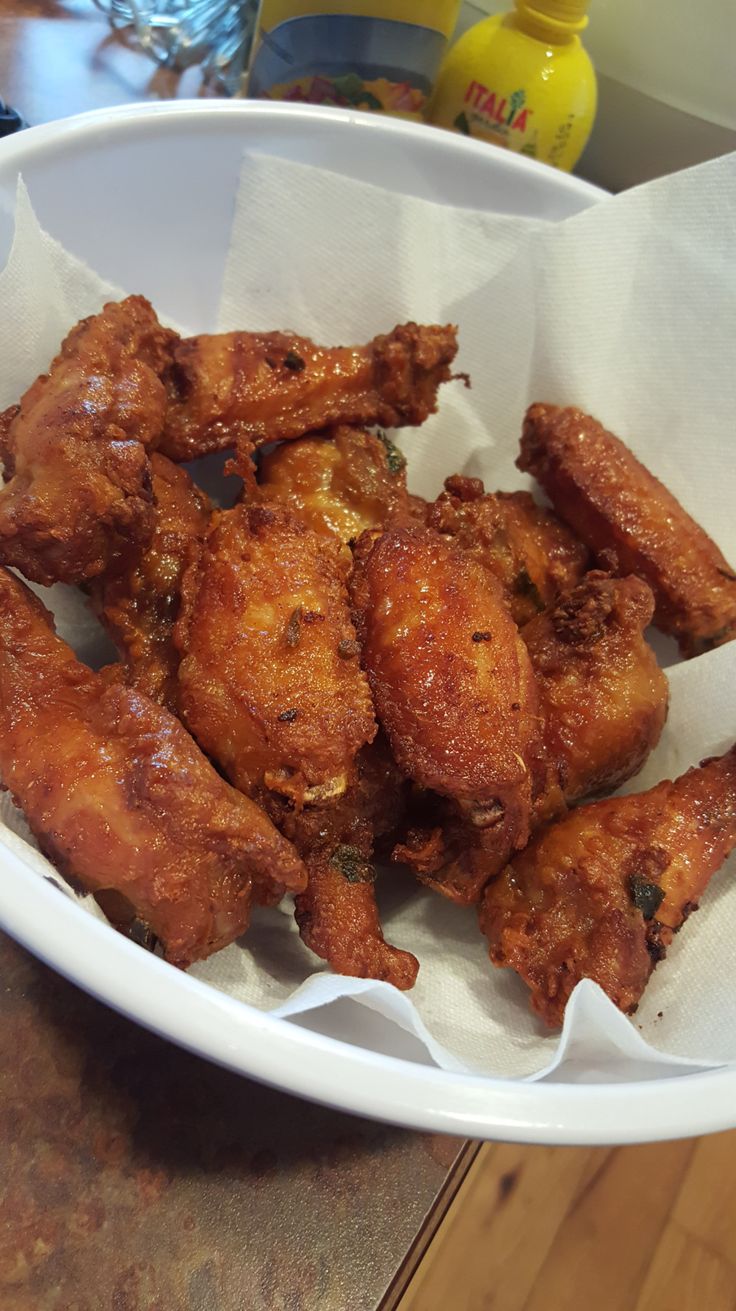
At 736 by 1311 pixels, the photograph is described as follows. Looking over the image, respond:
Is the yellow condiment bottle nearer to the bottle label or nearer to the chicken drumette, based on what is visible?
the bottle label

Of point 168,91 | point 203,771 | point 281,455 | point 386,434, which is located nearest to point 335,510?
point 281,455

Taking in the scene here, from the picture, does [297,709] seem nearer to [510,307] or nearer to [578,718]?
[578,718]

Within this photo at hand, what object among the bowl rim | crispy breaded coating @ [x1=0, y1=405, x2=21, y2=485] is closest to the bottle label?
the bowl rim

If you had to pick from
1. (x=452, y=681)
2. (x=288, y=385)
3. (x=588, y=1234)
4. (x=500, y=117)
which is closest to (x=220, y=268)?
(x=288, y=385)

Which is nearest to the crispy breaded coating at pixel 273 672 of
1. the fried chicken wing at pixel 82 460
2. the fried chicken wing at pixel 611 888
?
the fried chicken wing at pixel 82 460

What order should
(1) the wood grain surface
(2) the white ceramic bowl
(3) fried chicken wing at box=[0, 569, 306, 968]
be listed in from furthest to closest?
(1) the wood grain surface → (3) fried chicken wing at box=[0, 569, 306, 968] → (2) the white ceramic bowl

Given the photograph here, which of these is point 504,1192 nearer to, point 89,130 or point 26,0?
point 89,130
